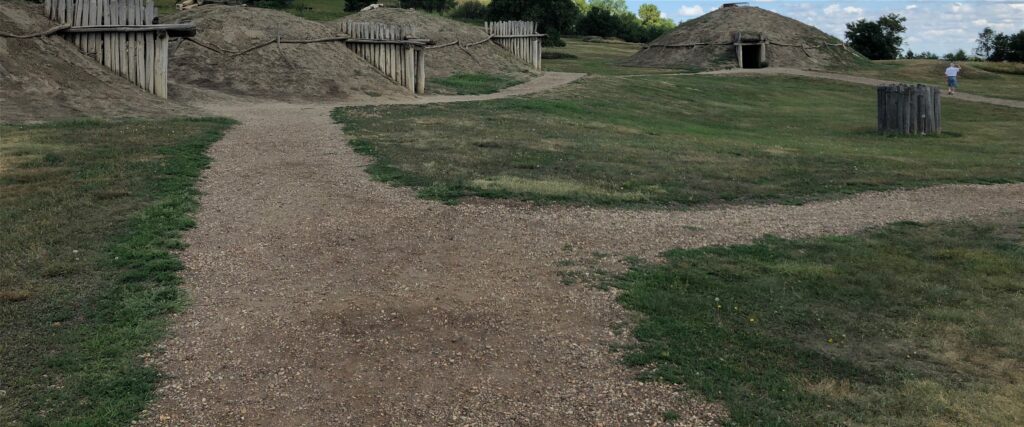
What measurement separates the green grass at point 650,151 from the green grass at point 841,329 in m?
3.51

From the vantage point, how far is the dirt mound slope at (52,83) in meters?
18.5

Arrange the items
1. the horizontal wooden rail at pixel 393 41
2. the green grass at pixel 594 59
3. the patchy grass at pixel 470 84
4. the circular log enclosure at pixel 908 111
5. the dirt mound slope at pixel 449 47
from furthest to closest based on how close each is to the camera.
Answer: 1. the green grass at pixel 594 59
2. the dirt mound slope at pixel 449 47
3. the patchy grass at pixel 470 84
4. the horizontal wooden rail at pixel 393 41
5. the circular log enclosure at pixel 908 111

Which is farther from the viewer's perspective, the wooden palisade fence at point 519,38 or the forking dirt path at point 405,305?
the wooden palisade fence at point 519,38

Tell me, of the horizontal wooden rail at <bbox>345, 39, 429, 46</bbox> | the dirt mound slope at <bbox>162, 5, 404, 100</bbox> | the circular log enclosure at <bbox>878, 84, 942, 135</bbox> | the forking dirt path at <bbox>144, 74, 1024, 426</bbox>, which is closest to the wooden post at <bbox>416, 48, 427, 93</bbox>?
the horizontal wooden rail at <bbox>345, 39, 429, 46</bbox>

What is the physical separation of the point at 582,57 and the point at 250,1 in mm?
25344

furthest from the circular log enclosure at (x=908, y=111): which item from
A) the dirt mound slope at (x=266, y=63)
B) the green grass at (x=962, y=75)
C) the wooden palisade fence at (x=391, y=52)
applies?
the green grass at (x=962, y=75)

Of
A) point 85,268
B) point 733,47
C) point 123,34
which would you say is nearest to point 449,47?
point 123,34

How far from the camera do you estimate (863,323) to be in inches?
328

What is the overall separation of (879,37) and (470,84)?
4938 centimetres

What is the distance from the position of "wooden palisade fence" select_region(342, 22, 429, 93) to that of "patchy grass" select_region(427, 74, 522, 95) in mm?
1418

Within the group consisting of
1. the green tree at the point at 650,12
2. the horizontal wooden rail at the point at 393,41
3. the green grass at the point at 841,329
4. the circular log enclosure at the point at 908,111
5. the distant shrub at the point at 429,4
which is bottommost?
the green grass at the point at 841,329

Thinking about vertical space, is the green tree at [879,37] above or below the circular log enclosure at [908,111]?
above

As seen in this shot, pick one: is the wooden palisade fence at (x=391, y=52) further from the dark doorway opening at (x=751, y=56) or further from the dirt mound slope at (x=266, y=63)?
the dark doorway opening at (x=751, y=56)

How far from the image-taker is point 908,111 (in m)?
25.8
